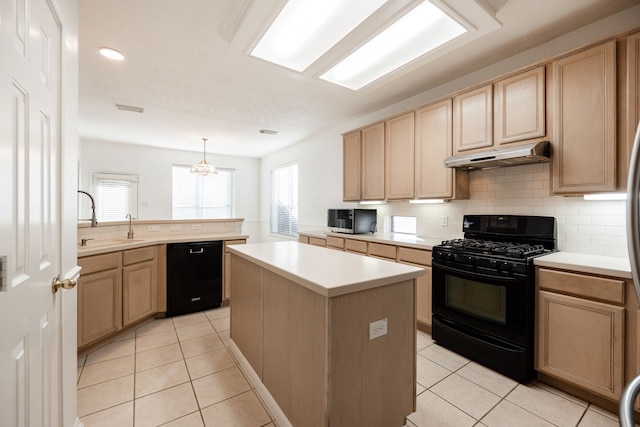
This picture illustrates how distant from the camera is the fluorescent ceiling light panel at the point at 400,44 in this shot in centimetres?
209

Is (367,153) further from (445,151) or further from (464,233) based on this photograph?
(464,233)

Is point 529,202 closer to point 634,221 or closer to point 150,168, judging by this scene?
point 634,221

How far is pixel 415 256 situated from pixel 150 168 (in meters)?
6.00

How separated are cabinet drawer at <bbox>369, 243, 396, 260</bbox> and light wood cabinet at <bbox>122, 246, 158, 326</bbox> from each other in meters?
2.44

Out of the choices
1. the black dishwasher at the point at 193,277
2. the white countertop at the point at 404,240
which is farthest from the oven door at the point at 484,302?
the black dishwasher at the point at 193,277

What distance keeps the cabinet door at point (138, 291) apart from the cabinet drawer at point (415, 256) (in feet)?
8.80

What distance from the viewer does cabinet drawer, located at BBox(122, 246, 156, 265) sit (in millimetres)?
2797

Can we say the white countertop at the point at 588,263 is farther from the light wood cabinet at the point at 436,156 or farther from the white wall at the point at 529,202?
the light wood cabinet at the point at 436,156

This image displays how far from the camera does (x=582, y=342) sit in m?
1.84

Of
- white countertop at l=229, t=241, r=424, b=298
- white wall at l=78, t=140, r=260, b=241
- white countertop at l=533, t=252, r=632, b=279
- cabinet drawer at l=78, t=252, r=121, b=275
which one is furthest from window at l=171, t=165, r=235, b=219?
white countertop at l=533, t=252, r=632, b=279

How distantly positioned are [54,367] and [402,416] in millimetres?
1646

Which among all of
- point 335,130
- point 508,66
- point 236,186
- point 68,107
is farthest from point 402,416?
point 236,186

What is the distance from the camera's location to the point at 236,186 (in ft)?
24.2

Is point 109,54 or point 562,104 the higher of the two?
point 109,54
